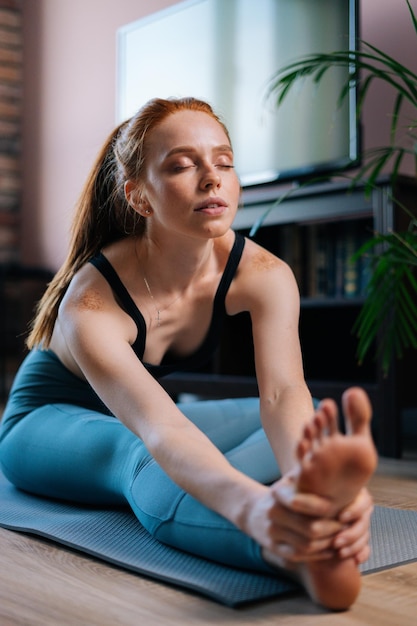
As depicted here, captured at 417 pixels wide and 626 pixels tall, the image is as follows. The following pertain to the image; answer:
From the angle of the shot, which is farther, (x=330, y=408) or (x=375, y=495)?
(x=375, y=495)

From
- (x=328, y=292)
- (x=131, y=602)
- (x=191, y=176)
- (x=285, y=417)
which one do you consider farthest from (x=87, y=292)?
(x=328, y=292)

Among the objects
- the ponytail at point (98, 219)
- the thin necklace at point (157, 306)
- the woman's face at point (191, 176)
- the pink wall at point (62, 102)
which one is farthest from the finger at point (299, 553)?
the pink wall at point (62, 102)

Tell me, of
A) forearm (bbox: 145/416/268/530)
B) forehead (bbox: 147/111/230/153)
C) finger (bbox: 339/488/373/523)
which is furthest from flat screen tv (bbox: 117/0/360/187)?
finger (bbox: 339/488/373/523)

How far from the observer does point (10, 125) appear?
4496mm

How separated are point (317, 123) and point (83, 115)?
179 cm

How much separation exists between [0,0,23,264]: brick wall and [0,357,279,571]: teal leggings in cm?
285

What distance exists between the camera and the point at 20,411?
1715 millimetres

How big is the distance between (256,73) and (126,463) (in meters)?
1.87

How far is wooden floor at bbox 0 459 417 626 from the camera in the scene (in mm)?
929

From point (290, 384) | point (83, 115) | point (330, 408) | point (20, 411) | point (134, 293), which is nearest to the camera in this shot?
point (330, 408)

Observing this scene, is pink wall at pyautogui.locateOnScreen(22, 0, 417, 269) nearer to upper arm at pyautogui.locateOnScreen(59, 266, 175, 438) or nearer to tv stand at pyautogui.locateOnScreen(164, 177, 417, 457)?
tv stand at pyautogui.locateOnScreen(164, 177, 417, 457)

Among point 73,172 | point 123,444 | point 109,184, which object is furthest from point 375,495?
point 73,172

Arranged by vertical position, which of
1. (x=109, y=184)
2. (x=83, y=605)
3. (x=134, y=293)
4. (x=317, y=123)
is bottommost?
(x=83, y=605)

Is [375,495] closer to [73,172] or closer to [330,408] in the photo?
[330,408]
